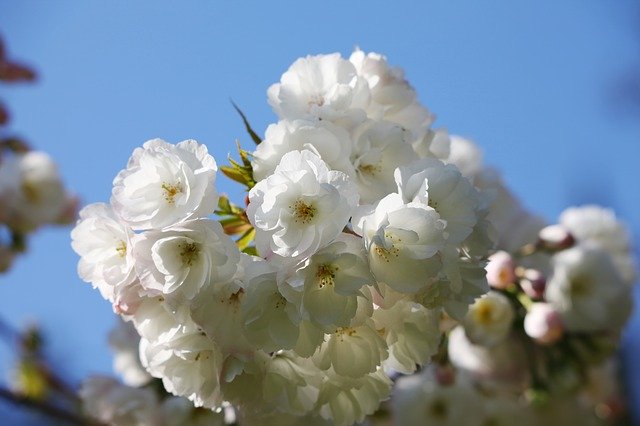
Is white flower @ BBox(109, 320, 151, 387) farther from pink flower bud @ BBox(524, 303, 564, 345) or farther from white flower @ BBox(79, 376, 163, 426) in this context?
pink flower bud @ BBox(524, 303, 564, 345)

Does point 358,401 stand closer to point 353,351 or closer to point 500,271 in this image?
point 353,351

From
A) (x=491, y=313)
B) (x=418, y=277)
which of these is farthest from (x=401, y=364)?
(x=491, y=313)

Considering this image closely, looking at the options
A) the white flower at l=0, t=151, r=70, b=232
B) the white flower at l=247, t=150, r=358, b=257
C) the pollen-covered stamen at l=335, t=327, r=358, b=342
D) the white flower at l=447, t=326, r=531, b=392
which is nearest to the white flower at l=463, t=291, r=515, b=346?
the white flower at l=447, t=326, r=531, b=392

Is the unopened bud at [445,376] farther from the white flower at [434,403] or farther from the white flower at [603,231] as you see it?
the white flower at [603,231]

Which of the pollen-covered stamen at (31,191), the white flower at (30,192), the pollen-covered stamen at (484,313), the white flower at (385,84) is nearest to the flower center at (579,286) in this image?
the pollen-covered stamen at (484,313)

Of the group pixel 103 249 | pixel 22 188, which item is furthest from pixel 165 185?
pixel 22 188

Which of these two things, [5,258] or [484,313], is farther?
[5,258]
